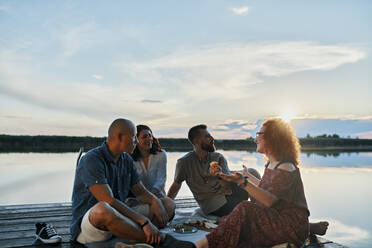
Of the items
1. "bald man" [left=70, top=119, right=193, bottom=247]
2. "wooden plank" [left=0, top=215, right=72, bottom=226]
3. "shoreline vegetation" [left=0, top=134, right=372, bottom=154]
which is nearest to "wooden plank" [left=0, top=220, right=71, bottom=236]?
"wooden plank" [left=0, top=215, right=72, bottom=226]

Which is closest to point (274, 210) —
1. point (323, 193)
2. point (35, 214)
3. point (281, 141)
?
point (281, 141)

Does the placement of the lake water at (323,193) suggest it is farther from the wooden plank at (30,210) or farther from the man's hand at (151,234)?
the man's hand at (151,234)

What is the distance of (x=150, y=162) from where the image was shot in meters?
4.38

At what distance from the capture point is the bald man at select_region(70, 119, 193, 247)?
2.90 m

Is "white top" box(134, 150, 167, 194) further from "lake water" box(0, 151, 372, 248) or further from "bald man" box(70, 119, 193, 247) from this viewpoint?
"lake water" box(0, 151, 372, 248)

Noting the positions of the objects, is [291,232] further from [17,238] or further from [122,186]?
[17,238]

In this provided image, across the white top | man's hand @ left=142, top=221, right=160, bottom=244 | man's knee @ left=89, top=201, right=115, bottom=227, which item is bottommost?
man's hand @ left=142, top=221, right=160, bottom=244

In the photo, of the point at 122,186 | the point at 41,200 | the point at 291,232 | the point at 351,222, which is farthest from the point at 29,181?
the point at 291,232

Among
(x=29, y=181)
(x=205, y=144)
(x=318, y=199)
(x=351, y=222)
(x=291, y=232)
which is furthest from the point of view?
(x=29, y=181)

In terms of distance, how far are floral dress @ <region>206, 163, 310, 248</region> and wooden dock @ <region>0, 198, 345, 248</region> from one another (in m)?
0.81

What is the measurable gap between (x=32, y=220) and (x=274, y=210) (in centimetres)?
329

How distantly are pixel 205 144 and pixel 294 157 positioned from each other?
1644 mm

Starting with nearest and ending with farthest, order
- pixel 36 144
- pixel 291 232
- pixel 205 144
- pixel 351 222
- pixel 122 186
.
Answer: pixel 291 232 < pixel 122 186 < pixel 205 144 < pixel 351 222 < pixel 36 144

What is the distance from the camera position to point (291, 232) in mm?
2768
